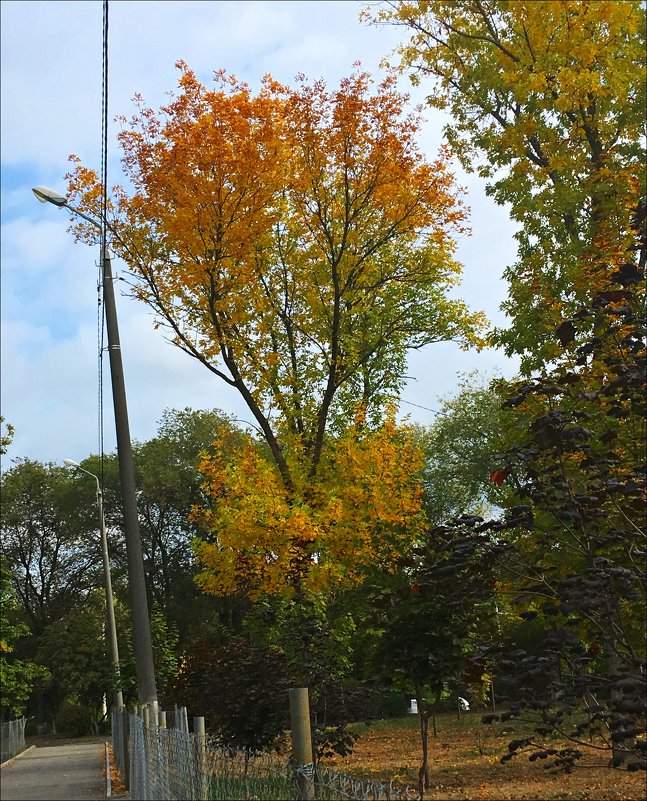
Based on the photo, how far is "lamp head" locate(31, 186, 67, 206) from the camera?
13.9m

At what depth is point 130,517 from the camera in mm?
13430

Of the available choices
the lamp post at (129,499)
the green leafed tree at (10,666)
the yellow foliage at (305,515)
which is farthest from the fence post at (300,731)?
the green leafed tree at (10,666)

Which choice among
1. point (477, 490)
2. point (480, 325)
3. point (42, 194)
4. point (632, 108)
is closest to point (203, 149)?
point (42, 194)

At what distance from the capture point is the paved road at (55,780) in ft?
24.6

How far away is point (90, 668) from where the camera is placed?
1917 inches

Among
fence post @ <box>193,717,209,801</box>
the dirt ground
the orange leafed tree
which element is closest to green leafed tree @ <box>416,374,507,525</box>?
the dirt ground

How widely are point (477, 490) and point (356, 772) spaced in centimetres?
2411

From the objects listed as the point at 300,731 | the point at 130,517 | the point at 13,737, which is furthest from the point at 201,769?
the point at 13,737

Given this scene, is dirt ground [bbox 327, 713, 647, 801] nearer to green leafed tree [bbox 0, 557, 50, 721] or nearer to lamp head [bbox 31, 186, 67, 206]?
lamp head [bbox 31, 186, 67, 206]

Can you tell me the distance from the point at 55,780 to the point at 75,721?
36.7 m

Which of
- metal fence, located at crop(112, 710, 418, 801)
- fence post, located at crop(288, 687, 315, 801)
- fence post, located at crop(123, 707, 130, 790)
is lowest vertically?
fence post, located at crop(123, 707, 130, 790)

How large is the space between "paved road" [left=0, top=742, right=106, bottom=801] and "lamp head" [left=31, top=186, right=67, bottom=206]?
7.44 meters

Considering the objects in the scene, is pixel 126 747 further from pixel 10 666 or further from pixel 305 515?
pixel 10 666

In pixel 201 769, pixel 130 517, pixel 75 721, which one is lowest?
pixel 75 721
